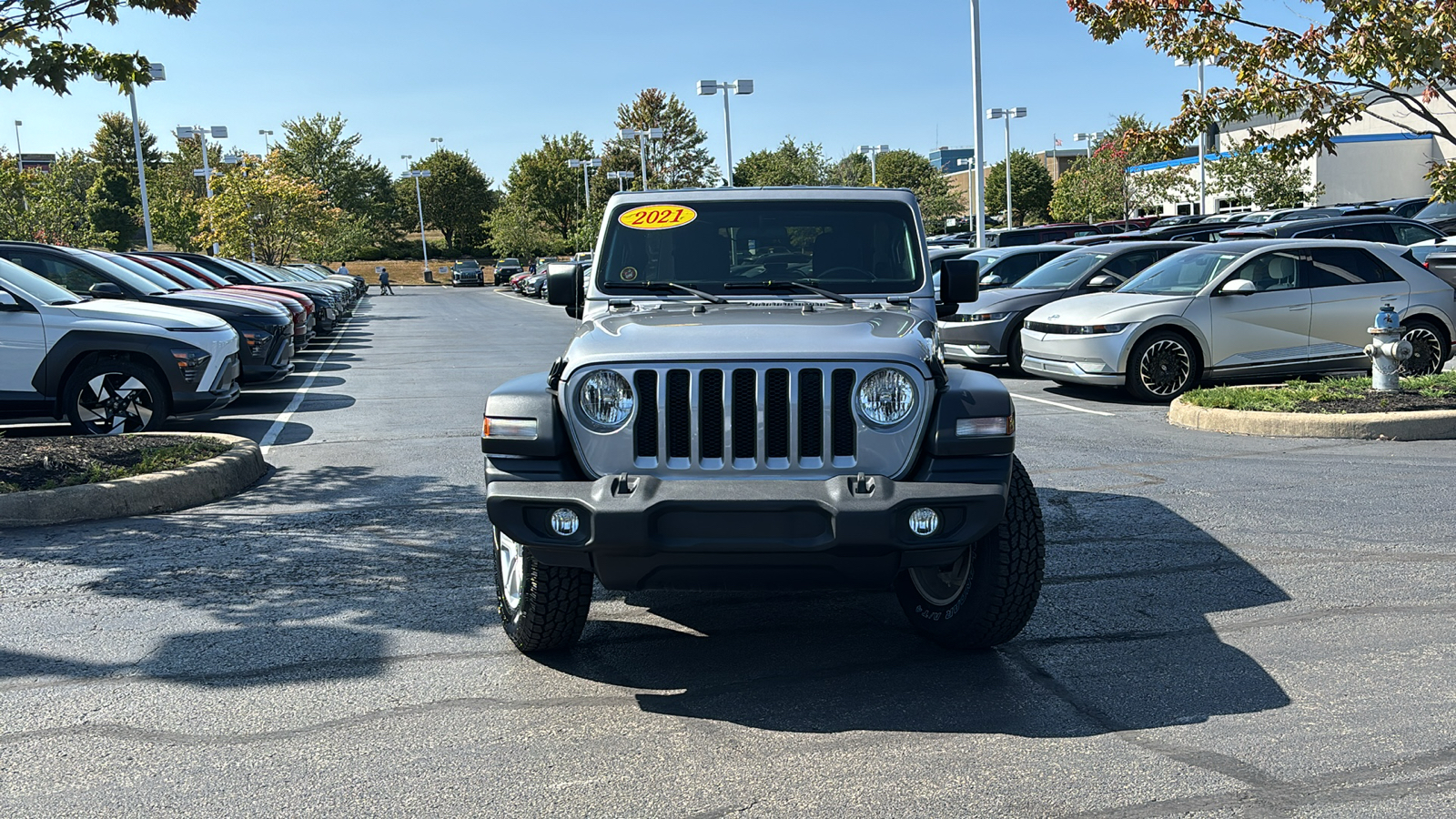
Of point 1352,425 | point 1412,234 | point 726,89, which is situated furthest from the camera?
point 726,89

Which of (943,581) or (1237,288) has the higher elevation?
(1237,288)

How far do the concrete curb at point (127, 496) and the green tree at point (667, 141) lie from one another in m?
95.5

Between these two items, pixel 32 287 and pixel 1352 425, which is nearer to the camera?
pixel 1352 425

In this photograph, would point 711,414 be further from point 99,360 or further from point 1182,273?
point 1182,273

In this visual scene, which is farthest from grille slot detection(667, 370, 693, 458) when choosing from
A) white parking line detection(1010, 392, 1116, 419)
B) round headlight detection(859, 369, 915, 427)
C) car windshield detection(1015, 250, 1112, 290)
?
car windshield detection(1015, 250, 1112, 290)

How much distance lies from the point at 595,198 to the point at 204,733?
297 feet

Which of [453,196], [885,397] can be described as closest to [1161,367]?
[885,397]

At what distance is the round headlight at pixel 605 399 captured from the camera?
4.55 meters

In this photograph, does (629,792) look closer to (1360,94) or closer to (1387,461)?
(1387,461)

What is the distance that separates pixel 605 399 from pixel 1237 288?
992 centimetres

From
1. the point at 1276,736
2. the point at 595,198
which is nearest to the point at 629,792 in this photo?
the point at 1276,736

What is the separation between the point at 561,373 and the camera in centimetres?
471

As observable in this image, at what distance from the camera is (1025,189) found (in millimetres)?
94375

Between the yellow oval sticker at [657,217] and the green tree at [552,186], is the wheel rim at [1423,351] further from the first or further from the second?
the green tree at [552,186]
